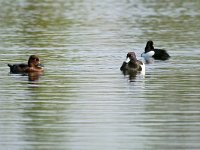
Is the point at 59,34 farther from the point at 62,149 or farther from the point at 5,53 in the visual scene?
the point at 62,149

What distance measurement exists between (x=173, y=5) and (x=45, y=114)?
4809cm

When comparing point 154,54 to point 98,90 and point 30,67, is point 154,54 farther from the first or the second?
point 98,90

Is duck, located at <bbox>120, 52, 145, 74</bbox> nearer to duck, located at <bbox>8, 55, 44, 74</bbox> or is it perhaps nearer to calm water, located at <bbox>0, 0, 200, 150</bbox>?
calm water, located at <bbox>0, 0, 200, 150</bbox>

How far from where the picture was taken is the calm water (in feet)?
61.5

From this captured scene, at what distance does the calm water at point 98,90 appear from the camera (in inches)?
738

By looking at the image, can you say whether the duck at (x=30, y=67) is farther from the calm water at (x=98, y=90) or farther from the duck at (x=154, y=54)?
the duck at (x=154, y=54)

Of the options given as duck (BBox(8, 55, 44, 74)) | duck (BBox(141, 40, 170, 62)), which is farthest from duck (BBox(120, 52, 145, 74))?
duck (BBox(141, 40, 170, 62))

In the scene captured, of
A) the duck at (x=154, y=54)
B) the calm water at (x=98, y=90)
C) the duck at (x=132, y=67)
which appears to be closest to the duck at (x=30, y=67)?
the calm water at (x=98, y=90)

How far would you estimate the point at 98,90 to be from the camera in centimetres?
2522

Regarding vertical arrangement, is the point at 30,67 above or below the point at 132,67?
above

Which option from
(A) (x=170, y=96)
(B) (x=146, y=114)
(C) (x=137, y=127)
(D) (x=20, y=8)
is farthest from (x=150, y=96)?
(D) (x=20, y=8)

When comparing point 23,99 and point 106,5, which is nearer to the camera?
point 23,99

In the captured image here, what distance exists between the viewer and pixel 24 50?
121 feet

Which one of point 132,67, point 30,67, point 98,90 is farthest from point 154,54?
point 98,90
